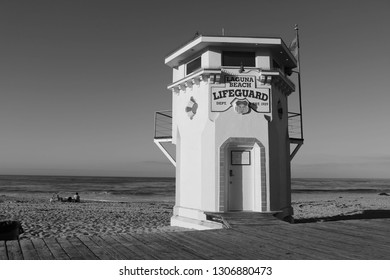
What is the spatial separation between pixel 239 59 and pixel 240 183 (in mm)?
4127

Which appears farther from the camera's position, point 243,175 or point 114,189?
point 114,189

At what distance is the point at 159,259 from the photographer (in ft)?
14.1

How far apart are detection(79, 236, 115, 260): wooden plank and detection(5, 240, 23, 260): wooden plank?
36.1 inches

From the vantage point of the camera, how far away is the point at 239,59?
10.7 m

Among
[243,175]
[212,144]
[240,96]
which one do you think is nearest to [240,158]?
[243,175]

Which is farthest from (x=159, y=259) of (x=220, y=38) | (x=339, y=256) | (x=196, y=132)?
(x=220, y=38)

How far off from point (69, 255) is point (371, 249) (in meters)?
4.45

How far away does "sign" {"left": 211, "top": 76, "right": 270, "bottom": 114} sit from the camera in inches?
407

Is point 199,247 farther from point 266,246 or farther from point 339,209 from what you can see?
point 339,209

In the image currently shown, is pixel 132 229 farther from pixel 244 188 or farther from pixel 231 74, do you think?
pixel 231 74

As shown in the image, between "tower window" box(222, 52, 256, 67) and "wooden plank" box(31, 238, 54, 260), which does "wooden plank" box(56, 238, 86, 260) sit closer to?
"wooden plank" box(31, 238, 54, 260)

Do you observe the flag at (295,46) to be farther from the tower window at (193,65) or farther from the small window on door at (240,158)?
the small window on door at (240,158)

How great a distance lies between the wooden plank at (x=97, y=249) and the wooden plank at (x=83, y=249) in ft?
0.17

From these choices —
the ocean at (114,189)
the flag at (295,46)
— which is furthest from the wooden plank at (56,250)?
the ocean at (114,189)
